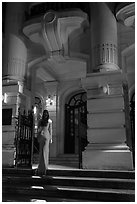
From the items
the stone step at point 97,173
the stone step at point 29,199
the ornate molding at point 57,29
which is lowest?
the stone step at point 29,199

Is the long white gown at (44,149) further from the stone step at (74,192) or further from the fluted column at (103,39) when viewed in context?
the fluted column at (103,39)

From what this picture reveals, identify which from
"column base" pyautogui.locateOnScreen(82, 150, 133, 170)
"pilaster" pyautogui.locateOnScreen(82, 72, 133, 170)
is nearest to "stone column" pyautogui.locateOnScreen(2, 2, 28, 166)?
"pilaster" pyautogui.locateOnScreen(82, 72, 133, 170)

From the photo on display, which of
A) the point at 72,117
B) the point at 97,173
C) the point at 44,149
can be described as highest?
the point at 72,117

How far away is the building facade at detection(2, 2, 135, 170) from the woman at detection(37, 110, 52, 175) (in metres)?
1.41

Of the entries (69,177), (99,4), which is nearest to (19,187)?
(69,177)

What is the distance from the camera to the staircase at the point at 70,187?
5.17 meters

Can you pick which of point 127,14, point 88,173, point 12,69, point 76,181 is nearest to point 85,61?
point 127,14

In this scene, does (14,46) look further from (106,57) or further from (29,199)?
(29,199)

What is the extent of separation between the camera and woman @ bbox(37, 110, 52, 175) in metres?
6.85

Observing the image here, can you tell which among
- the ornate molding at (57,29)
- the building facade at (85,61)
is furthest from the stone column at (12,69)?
the ornate molding at (57,29)

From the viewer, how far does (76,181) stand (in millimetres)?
6031

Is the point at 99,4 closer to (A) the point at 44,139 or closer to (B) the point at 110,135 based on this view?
(B) the point at 110,135

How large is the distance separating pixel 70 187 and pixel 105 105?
3.29 meters

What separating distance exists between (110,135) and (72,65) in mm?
5851
